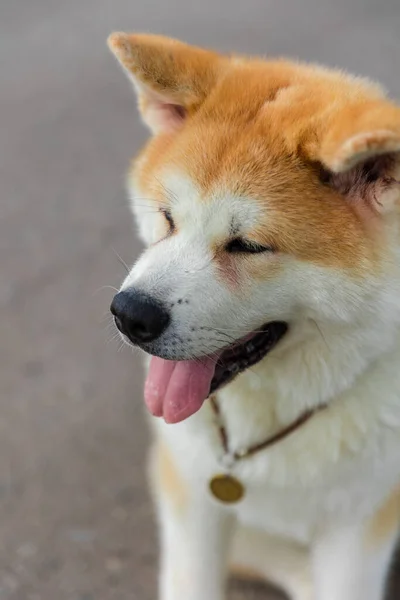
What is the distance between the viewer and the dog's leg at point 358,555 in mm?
1437

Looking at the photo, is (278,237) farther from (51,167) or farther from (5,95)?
(5,95)

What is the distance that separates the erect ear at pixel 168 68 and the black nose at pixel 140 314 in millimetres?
369

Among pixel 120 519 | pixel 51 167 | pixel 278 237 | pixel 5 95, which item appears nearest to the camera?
pixel 278 237

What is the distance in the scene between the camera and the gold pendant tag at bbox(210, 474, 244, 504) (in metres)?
1.41

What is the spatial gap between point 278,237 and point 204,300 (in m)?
0.14

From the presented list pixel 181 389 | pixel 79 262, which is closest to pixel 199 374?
pixel 181 389

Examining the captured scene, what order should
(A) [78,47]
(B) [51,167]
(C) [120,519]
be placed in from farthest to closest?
(A) [78,47]
(B) [51,167]
(C) [120,519]

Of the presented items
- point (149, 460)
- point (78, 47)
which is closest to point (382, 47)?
point (78, 47)

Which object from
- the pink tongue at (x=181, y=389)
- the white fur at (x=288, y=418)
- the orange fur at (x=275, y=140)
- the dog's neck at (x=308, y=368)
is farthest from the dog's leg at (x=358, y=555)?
the orange fur at (x=275, y=140)

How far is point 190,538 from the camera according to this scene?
5.07 feet

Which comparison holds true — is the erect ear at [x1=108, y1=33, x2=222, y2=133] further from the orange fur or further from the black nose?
the black nose

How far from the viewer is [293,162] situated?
3.83 ft

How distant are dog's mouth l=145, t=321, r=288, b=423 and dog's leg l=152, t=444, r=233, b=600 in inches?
10.0

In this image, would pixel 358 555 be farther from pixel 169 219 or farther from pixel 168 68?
pixel 168 68
